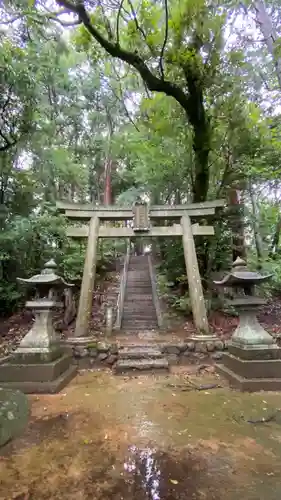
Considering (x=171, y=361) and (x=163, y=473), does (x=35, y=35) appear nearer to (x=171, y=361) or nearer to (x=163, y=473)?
(x=171, y=361)

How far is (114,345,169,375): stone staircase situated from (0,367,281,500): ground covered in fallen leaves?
1.13 metres

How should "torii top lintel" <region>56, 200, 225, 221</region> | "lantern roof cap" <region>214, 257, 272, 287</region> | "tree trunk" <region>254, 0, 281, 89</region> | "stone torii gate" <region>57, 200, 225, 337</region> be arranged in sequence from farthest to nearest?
"torii top lintel" <region>56, 200, 225, 221</region> → "stone torii gate" <region>57, 200, 225, 337</region> → "tree trunk" <region>254, 0, 281, 89</region> → "lantern roof cap" <region>214, 257, 272, 287</region>

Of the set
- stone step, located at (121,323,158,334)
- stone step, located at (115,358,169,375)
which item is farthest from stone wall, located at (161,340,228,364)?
stone step, located at (121,323,158,334)

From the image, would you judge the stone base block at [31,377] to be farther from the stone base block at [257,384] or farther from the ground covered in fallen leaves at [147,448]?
the stone base block at [257,384]

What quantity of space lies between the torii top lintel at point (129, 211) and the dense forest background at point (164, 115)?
3.38 ft

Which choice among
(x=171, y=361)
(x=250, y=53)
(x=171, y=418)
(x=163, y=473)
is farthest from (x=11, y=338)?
(x=250, y=53)

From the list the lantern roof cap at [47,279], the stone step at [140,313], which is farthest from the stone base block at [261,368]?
the stone step at [140,313]

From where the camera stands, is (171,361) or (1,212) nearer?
(171,361)

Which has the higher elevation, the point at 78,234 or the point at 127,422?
the point at 78,234

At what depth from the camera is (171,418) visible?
3.62m

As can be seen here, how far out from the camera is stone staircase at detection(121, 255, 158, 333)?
927 cm

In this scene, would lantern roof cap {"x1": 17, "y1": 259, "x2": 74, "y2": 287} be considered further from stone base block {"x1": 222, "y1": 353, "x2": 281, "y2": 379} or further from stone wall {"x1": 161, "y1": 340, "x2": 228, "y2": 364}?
stone base block {"x1": 222, "y1": 353, "x2": 281, "y2": 379}

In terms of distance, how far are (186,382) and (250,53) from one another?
8231 mm

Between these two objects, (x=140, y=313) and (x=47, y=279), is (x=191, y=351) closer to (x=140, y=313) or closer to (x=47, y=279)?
(x=47, y=279)
